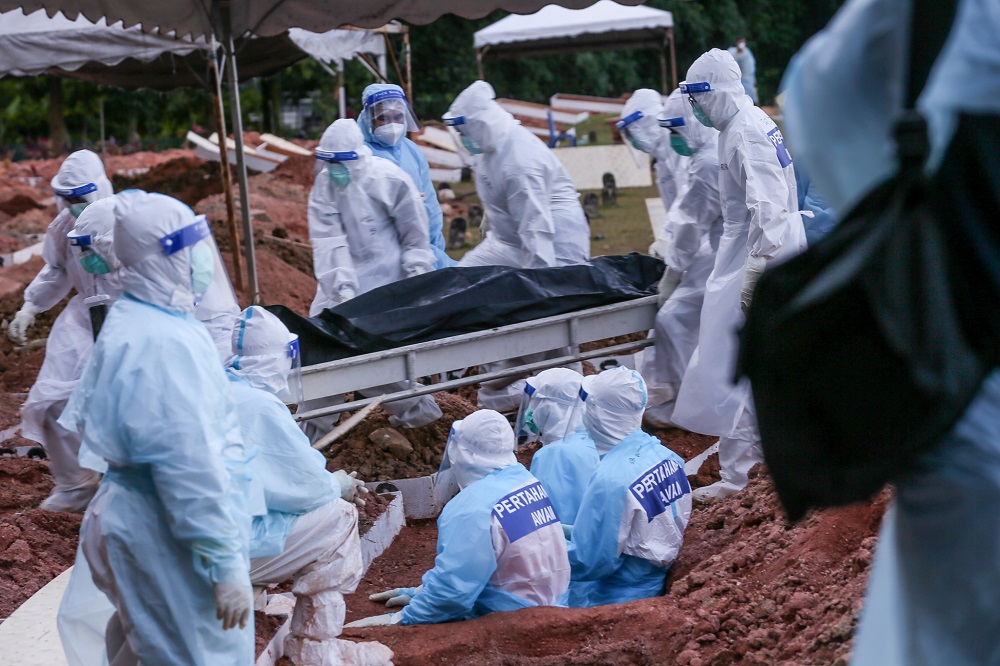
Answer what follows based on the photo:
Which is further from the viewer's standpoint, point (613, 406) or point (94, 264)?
point (94, 264)

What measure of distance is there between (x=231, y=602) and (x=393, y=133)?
6.45 m

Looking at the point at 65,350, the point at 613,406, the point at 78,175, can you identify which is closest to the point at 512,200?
the point at 78,175

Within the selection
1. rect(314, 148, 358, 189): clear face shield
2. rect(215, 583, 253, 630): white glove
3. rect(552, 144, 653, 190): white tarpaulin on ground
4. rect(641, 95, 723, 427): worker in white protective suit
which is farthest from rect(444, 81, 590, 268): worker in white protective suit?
rect(552, 144, 653, 190): white tarpaulin on ground

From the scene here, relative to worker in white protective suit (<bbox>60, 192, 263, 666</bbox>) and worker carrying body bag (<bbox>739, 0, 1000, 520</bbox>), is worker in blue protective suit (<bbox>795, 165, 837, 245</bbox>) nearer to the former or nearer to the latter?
worker in white protective suit (<bbox>60, 192, 263, 666</bbox>)

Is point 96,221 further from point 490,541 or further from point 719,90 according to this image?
point 719,90

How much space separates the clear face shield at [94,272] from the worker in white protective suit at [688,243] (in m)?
3.37

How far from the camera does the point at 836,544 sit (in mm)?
4809

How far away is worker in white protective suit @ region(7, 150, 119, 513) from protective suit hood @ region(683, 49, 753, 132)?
3457mm

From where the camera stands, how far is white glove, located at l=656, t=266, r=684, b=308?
774cm

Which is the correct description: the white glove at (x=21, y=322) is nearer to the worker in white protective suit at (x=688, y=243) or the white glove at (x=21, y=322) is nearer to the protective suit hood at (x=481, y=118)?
the protective suit hood at (x=481, y=118)

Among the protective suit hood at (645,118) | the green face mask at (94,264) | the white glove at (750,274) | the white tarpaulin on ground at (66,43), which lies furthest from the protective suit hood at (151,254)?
the white tarpaulin on ground at (66,43)

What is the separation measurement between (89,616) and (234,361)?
1.06m

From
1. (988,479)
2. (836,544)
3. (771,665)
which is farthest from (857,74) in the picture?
(836,544)

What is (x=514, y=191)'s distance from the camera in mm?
8477
